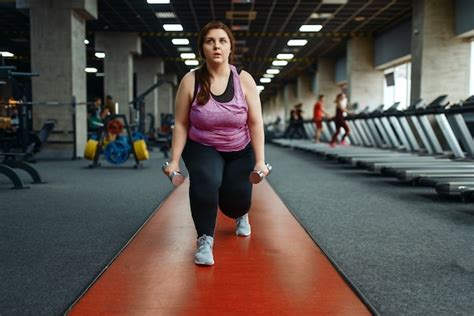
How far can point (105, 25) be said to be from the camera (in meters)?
16.2

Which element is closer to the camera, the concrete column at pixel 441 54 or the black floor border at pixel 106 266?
the black floor border at pixel 106 266

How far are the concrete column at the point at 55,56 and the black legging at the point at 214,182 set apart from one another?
31.7 ft

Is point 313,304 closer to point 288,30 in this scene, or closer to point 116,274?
point 116,274

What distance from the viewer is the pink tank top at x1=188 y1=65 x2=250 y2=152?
2.72 meters

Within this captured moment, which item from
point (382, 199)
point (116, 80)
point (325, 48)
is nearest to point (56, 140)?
point (116, 80)

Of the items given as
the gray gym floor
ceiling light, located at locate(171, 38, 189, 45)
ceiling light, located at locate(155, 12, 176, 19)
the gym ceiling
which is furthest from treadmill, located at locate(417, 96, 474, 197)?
ceiling light, located at locate(171, 38, 189, 45)

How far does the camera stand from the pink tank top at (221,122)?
2.72 m

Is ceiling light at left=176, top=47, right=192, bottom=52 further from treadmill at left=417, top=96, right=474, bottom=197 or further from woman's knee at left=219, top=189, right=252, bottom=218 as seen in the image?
woman's knee at left=219, top=189, right=252, bottom=218

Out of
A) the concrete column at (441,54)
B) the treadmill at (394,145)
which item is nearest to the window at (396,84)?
the concrete column at (441,54)

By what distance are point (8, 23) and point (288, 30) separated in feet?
28.9

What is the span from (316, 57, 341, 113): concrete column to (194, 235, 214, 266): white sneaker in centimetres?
2095

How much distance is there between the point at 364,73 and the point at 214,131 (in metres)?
15.9

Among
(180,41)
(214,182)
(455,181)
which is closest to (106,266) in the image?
(214,182)

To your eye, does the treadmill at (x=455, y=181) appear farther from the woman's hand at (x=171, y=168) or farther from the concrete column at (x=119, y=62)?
the concrete column at (x=119, y=62)
